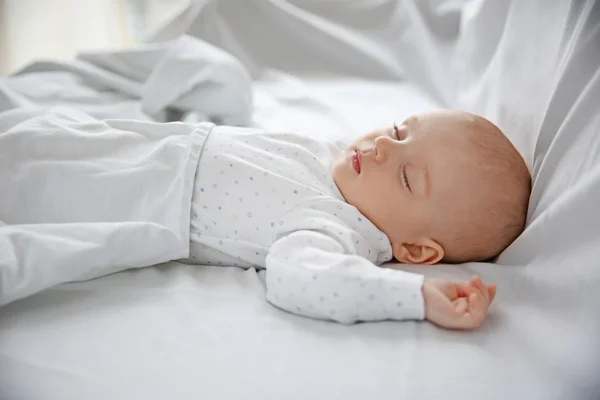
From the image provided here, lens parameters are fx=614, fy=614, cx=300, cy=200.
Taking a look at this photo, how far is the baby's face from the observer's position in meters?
0.92

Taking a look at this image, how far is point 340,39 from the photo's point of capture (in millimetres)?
1643

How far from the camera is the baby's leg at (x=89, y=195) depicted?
808 millimetres

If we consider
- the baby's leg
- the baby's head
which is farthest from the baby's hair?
the baby's leg

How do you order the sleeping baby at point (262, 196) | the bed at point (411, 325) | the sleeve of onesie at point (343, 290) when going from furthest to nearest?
the sleeping baby at point (262, 196)
the sleeve of onesie at point (343, 290)
the bed at point (411, 325)

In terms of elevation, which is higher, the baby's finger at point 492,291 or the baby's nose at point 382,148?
the baby's nose at point 382,148

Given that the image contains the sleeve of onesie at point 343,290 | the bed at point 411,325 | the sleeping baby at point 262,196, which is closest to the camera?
the bed at point 411,325

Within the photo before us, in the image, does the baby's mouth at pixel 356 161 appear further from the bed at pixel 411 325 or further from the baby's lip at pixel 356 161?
the bed at pixel 411 325

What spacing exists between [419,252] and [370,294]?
8.5 inches

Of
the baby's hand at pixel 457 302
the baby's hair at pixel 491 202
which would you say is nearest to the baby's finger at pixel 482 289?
the baby's hand at pixel 457 302

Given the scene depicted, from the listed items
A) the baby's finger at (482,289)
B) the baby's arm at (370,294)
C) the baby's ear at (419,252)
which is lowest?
the baby's ear at (419,252)

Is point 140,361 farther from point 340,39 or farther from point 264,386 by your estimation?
point 340,39

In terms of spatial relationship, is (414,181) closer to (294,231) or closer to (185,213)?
(294,231)

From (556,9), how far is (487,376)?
630mm

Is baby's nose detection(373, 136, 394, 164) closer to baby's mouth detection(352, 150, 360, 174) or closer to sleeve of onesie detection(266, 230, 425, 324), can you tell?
baby's mouth detection(352, 150, 360, 174)
